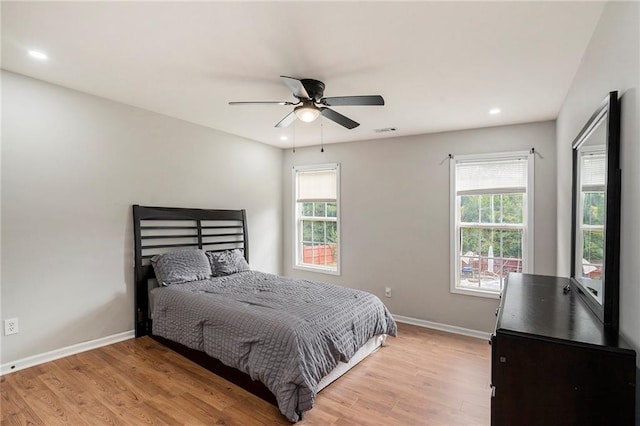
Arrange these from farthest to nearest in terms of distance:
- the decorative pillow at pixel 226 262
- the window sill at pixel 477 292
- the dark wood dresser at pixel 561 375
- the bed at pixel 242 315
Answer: the decorative pillow at pixel 226 262 < the window sill at pixel 477 292 < the bed at pixel 242 315 < the dark wood dresser at pixel 561 375

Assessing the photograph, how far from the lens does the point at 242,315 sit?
2715mm

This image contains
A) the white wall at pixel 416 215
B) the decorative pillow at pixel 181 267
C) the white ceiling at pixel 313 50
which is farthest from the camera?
the white wall at pixel 416 215

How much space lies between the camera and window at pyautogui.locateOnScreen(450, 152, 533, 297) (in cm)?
386

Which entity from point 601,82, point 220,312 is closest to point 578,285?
point 601,82

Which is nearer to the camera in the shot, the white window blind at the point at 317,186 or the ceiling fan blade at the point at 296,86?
the ceiling fan blade at the point at 296,86

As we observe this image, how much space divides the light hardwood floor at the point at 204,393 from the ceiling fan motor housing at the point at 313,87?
8.13 feet

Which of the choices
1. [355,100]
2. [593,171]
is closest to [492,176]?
[593,171]

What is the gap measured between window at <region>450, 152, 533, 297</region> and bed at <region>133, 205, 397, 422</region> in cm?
146

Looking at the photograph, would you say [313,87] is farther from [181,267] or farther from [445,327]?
[445,327]

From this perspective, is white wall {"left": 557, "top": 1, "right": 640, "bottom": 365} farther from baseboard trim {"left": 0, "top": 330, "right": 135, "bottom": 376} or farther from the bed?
baseboard trim {"left": 0, "top": 330, "right": 135, "bottom": 376}

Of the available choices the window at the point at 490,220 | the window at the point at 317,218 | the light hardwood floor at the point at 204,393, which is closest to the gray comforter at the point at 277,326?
the light hardwood floor at the point at 204,393

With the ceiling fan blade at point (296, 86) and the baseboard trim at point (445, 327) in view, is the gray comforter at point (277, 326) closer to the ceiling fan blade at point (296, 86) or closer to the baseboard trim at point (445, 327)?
the baseboard trim at point (445, 327)

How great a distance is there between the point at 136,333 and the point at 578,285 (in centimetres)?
419

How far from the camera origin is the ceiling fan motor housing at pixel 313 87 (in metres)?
2.66
